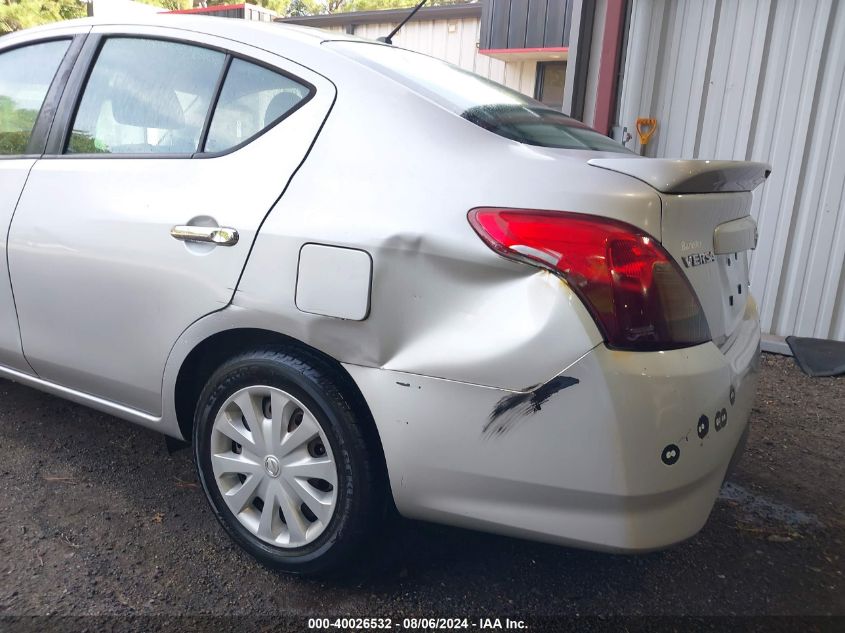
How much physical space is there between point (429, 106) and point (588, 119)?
155 inches

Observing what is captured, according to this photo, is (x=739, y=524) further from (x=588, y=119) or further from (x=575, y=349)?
(x=588, y=119)

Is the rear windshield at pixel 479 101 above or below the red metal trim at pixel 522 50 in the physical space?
below

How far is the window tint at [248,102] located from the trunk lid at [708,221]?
0.93m

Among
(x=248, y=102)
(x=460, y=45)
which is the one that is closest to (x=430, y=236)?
(x=248, y=102)

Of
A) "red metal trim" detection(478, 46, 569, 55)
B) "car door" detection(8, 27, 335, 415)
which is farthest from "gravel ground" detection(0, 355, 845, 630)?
"red metal trim" detection(478, 46, 569, 55)

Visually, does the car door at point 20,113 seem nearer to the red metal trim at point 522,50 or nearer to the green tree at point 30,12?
the red metal trim at point 522,50

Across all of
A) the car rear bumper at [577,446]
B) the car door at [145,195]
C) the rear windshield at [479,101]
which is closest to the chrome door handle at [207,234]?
the car door at [145,195]

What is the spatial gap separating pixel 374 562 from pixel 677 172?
1.46 meters

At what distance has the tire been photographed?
71.6 inches

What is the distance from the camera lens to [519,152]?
1711 mm

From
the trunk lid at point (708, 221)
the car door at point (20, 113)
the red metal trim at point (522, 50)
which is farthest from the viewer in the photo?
the red metal trim at point (522, 50)

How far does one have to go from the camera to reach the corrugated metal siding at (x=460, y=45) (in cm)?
1181

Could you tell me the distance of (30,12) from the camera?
1396 cm

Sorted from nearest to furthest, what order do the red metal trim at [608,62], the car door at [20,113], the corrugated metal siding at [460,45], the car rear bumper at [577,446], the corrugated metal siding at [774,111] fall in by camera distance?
the car rear bumper at [577,446] < the car door at [20,113] < the corrugated metal siding at [774,111] < the red metal trim at [608,62] < the corrugated metal siding at [460,45]
